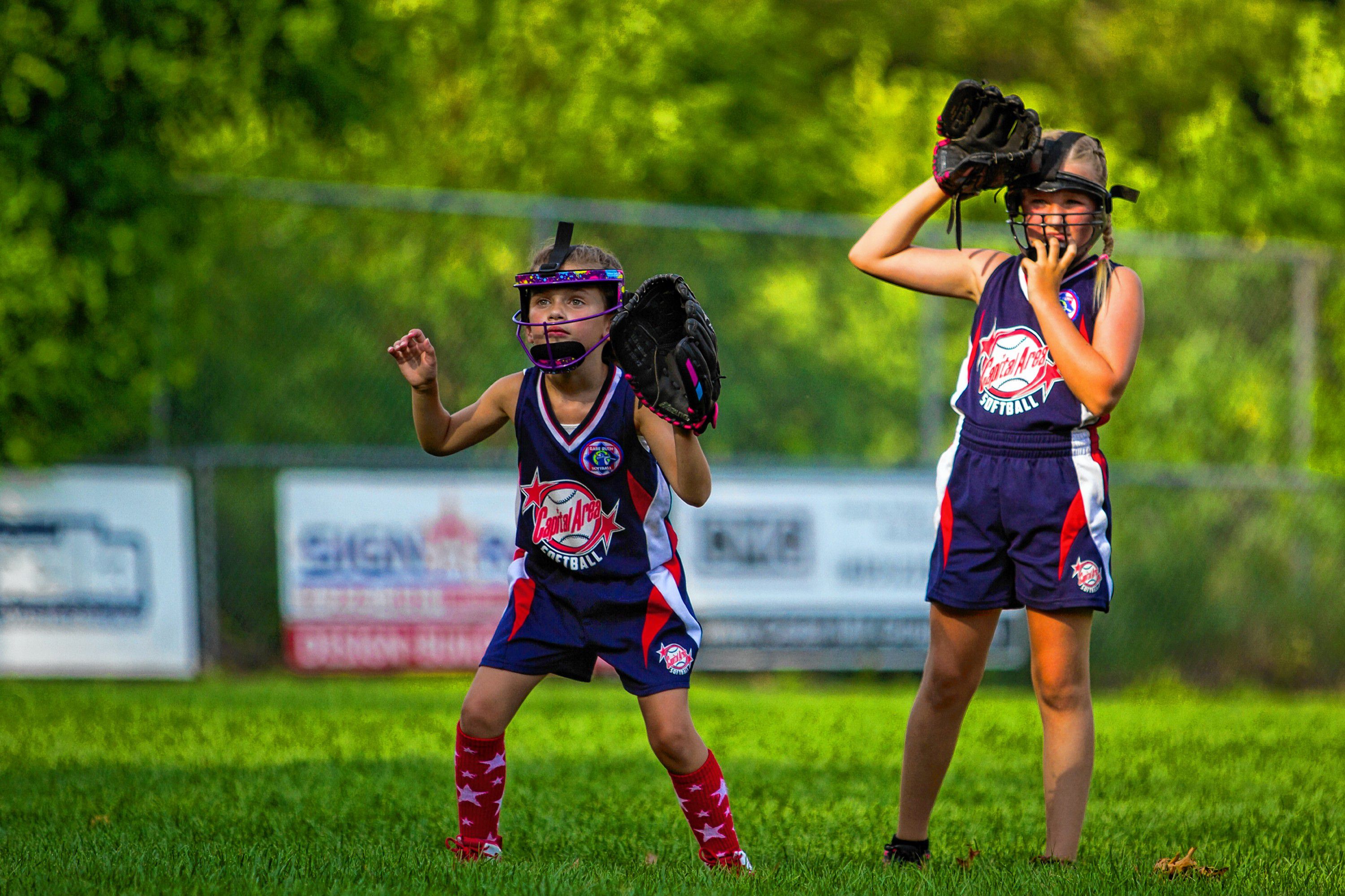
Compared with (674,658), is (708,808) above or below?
below

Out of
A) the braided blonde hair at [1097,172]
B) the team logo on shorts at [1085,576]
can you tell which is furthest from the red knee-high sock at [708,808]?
the braided blonde hair at [1097,172]

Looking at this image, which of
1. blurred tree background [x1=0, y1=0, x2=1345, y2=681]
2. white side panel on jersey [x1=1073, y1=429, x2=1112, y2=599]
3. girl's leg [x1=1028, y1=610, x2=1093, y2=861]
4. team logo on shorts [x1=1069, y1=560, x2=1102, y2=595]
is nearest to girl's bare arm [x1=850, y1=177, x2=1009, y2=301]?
white side panel on jersey [x1=1073, y1=429, x2=1112, y2=599]

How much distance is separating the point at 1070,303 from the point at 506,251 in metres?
7.30

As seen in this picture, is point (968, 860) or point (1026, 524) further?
point (968, 860)

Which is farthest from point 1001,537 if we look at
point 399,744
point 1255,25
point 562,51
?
point 1255,25

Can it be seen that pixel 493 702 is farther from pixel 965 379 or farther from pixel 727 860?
pixel 965 379

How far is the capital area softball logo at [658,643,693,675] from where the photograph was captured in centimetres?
403

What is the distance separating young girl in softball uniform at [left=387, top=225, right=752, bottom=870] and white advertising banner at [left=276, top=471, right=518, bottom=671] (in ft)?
18.4

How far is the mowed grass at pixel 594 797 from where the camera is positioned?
3775 mm

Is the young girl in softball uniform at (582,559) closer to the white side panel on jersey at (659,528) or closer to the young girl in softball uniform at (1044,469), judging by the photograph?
the white side panel on jersey at (659,528)

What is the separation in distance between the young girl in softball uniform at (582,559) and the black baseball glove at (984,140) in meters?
0.96

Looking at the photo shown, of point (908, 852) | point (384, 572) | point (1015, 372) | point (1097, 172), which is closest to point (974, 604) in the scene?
point (1015, 372)

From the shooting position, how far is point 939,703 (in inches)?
167

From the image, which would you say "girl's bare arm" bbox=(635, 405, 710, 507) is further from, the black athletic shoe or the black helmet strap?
the black athletic shoe
